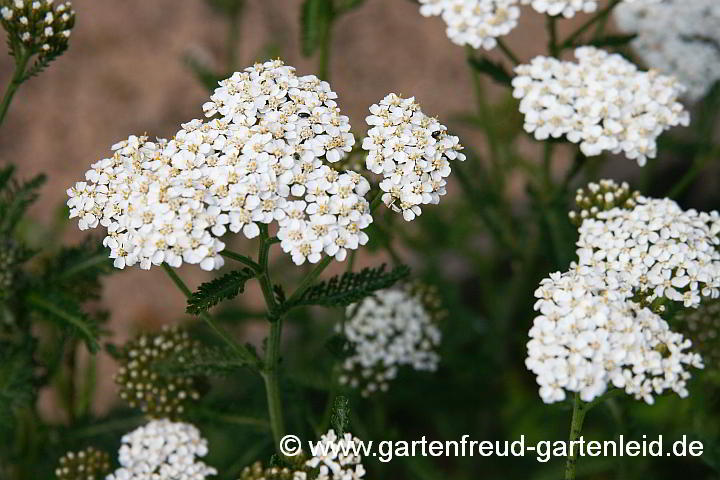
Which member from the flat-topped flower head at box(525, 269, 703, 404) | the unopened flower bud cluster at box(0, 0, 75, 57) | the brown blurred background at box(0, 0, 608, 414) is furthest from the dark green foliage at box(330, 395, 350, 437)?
the brown blurred background at box(0, 0, 608, 414)

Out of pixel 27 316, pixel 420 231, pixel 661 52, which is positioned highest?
pixel 661 52

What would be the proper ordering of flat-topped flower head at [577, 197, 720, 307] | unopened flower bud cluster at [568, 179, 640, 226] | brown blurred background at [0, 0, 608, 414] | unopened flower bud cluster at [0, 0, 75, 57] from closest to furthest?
flat-topped flower head at [577, 197, 720, 307], unopened flower bud cluster at [0, 0, 75, 57], unopened flower bud cluster at [568, 179, 640, 226], brown blurred background at [0, 0, 608, 414]

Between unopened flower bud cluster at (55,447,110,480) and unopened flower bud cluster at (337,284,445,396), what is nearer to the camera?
unopened flower bud cluster at (55,447,110,480)

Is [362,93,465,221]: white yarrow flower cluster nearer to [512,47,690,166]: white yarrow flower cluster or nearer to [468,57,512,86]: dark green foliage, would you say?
[512,47,690,166]: white yarrow flower cluster

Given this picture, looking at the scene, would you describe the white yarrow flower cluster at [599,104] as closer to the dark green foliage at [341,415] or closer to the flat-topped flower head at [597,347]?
the flat-topped flower head at [597,347]

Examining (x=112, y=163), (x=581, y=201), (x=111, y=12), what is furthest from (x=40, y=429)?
(x=111, y=12)

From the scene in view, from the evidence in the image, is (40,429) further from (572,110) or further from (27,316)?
(572,110)
